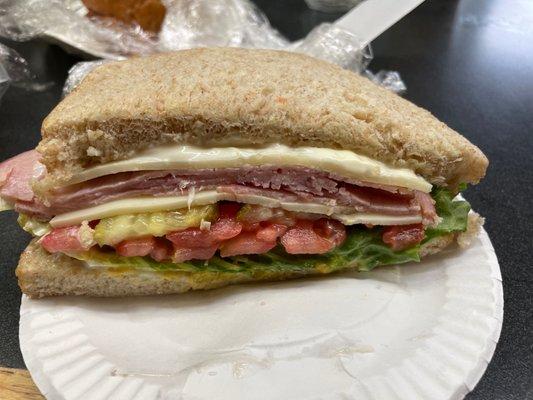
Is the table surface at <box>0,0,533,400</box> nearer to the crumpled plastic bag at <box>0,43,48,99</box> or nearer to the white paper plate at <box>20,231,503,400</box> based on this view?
the crumpled plastic bag at <box>0,43,48,99</box>

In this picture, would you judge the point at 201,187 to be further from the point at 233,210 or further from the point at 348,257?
the point at 348,257

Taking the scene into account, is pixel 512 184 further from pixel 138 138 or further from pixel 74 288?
pixel 74 288

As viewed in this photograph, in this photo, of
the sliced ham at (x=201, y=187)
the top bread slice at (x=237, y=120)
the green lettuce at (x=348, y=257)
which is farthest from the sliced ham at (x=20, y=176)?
the green lettuce at (x=348, y=257)

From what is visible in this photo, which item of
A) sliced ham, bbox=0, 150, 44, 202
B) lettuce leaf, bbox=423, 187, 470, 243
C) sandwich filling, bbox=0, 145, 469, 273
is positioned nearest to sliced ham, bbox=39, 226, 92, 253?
sandwich filling, bbox=0, 145, 469, 273

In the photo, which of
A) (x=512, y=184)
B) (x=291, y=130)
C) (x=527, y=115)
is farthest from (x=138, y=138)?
(x=527, y=115)

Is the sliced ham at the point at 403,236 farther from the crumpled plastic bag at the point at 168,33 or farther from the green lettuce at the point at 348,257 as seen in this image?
the crumpled plastic bag at the point at 168,33

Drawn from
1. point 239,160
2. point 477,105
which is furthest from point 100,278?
point 477,105
